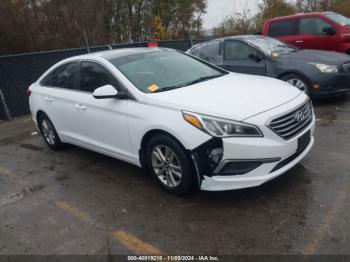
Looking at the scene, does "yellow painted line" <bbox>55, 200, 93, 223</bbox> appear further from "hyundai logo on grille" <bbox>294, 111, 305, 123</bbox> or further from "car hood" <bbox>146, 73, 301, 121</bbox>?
"hyundai logo on grille" <bbox>294, 111, 305, 123</bbox>

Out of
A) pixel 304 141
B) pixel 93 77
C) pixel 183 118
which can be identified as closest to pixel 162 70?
pixel 93 77

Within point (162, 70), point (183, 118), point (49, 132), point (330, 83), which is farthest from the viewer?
point (330, 83)

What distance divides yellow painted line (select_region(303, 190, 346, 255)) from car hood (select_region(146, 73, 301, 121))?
1094mm

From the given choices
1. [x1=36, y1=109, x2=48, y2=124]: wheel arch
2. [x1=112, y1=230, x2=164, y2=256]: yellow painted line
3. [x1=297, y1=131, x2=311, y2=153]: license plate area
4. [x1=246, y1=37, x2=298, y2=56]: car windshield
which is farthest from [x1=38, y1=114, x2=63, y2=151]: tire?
[x1=246, y1=37, x2=298, y2=56]: car windshield

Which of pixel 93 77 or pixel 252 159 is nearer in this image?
pixel 252 159

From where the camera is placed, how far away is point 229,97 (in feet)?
11.6

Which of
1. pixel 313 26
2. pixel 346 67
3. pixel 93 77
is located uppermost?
pixel 313 26

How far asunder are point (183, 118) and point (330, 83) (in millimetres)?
4161

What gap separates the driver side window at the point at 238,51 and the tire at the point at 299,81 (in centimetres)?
88

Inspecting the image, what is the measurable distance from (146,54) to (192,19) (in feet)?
56.2

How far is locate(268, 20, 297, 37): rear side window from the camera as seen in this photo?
9745mm

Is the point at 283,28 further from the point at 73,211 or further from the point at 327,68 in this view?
the point at 73,211

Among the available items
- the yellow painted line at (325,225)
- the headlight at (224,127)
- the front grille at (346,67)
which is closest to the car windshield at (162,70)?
the headlight at (224,127)

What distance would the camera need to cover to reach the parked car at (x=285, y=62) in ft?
20.9
